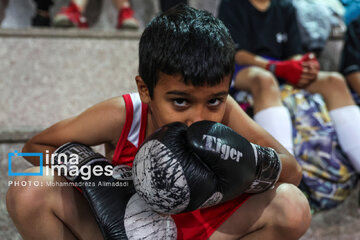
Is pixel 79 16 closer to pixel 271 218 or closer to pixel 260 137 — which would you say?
pixel 260 137

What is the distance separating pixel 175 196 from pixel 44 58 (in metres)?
0.94

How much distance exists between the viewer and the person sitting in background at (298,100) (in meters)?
1.06

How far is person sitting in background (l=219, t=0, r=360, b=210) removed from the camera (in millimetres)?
1059

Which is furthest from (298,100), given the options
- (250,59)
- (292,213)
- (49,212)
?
(49,212)

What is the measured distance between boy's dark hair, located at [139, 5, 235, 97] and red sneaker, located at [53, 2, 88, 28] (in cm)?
82

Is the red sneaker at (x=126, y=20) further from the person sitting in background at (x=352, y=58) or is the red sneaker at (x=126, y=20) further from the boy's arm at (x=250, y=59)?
the person sitting in background at (x=352, y=58)

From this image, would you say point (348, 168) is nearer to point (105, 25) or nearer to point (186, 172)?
point (186, 172)

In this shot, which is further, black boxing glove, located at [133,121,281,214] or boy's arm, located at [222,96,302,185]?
boy's arm, located at [222,96,302,185]

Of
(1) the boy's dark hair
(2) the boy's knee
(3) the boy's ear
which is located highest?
(1) the boy's dark hair

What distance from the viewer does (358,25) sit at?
136 cm

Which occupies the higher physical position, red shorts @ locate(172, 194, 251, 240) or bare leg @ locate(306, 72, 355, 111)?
bare leg @ locate(306, 72, 355, 111)

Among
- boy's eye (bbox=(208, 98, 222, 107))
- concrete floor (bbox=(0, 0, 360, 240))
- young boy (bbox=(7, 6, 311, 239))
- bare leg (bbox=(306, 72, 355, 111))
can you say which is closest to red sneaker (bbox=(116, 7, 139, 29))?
concrete floor (bbox=(0, 0, 360, 240))

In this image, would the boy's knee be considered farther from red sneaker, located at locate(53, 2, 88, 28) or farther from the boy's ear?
red sneaker, located at locate(53, 2, 88, 28)

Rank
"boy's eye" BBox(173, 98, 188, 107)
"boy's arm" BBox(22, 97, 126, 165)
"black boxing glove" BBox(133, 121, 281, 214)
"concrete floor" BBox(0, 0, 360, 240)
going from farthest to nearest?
"concrete floor" BBox(0, 0, 360, 240)
"boy's arm" BBox(22, 97, 126, 165)
"boy's eye" BBox(173, 98, 188, 107)
"black boxing glove" BBox(133, 121, 281, 214)
